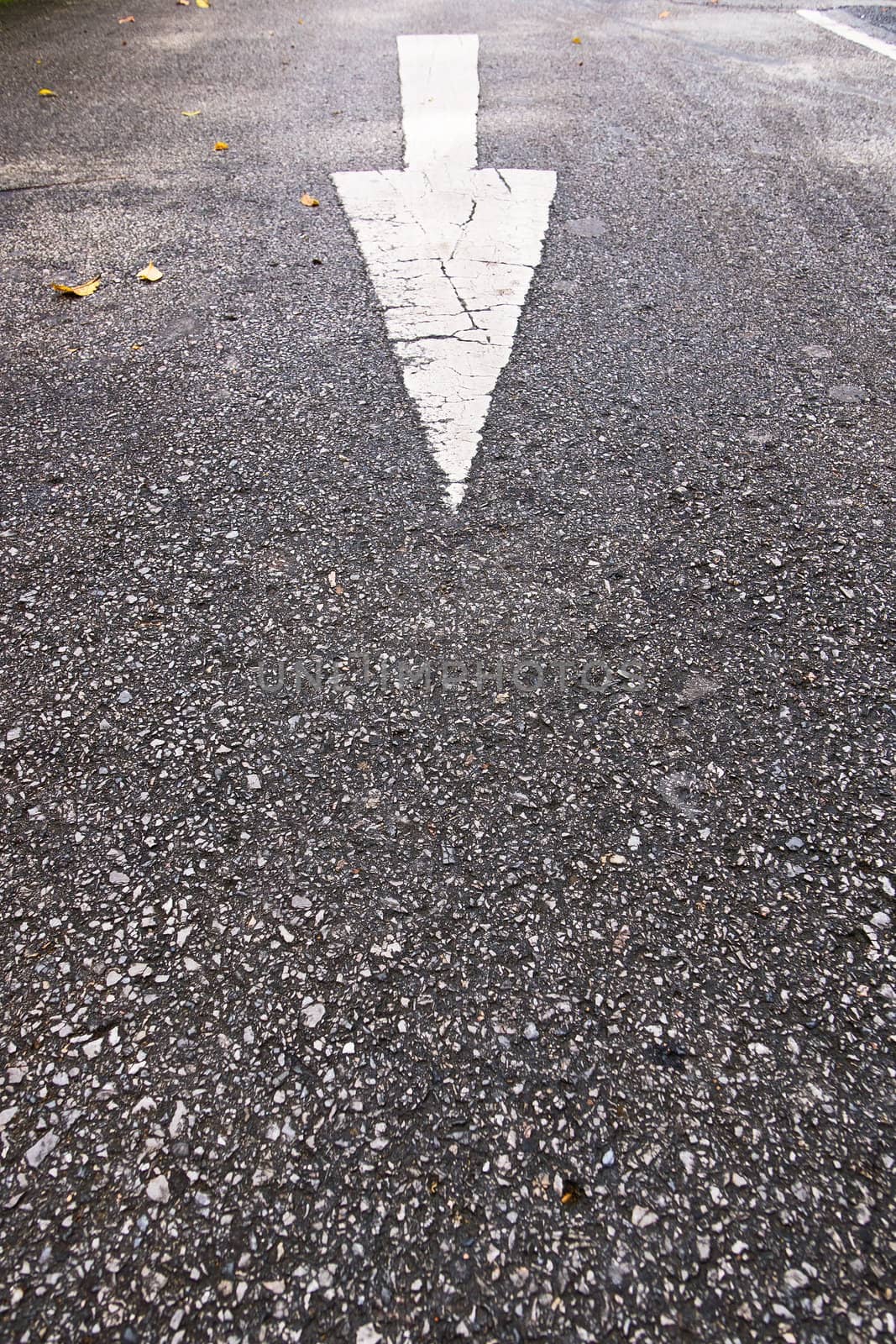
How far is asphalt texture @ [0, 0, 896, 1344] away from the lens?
1108mm

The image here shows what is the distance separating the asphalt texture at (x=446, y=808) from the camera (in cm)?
111

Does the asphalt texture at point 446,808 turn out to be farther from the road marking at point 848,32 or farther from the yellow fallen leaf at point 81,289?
the road marking at point 848,32

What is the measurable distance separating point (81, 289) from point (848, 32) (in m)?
5.88

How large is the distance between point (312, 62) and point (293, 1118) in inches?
242

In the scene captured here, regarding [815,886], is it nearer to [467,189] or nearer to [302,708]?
[302,708]

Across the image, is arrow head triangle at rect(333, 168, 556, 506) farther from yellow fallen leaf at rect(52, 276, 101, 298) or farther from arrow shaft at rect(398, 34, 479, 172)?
yellow fallen leaf at rect(52, 276, 101, 298)

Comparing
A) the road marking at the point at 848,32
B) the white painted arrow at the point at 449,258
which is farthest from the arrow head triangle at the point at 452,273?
the road marking at the point at 848,32

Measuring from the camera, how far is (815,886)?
1.48 m

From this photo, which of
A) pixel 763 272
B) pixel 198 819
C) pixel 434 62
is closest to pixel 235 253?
pixel 763 272

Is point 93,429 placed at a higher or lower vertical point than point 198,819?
higher

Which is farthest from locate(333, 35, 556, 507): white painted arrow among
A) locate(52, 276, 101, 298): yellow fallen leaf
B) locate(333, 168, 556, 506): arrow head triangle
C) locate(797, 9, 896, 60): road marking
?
locate(797, 9, 896, 60): road marking

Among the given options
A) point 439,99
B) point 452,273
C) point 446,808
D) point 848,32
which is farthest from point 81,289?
point 848,32

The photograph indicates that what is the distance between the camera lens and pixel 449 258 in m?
3.28

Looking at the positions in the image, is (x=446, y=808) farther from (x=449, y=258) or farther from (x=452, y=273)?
(x=449, y=258)
